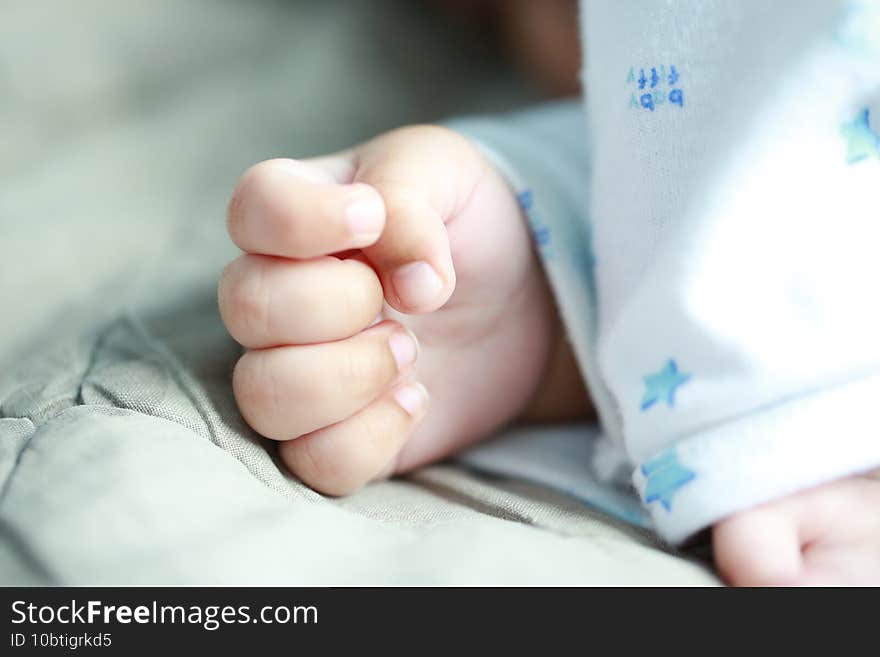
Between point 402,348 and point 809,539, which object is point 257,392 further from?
point 809,539

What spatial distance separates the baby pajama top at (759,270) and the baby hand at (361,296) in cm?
13

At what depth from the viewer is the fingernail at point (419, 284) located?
0.48 metres

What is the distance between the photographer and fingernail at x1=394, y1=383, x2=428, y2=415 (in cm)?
53

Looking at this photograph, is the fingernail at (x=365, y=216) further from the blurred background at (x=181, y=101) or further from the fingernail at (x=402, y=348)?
the blurred background at (x=181, y=101)

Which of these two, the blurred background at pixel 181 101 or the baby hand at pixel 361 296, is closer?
the baby hand at pixel 361 296

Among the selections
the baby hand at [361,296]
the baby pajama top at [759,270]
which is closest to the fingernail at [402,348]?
the baby hand at [361,296]

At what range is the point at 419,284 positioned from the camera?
18.8 inches

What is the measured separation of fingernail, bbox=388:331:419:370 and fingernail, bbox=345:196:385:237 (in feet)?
0.23
